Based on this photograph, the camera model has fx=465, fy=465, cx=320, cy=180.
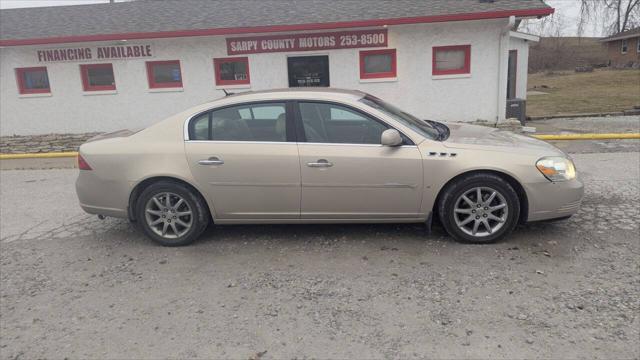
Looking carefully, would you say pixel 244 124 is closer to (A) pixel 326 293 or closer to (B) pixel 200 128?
(B) pixel 200 128

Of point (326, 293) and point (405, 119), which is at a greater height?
point (405, 119)

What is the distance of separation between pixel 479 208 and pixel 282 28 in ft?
25.1

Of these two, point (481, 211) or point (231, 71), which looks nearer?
point (481, 211)

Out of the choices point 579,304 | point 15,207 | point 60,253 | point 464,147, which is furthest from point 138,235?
point 579,304

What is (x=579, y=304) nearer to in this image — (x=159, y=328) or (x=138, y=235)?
(x=159, y=328)

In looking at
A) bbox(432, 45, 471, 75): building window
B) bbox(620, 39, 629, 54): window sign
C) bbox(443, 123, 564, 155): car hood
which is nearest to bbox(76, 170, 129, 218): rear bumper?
bbox(443, 123, 564, 155): car hood

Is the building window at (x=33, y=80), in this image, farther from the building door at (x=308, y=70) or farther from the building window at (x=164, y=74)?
the building door at (x=308, y=70)

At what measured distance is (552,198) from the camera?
432 cm

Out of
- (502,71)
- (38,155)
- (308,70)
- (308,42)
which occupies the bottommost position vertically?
(38,155)

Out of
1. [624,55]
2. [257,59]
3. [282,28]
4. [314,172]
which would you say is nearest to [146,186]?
[314,172]

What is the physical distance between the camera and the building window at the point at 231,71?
37.8ft

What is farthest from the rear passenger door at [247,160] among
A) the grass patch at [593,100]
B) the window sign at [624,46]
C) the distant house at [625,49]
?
the window sign at [624,46]

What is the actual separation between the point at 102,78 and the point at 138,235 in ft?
27.2

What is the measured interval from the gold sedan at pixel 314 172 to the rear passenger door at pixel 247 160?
11 mm
